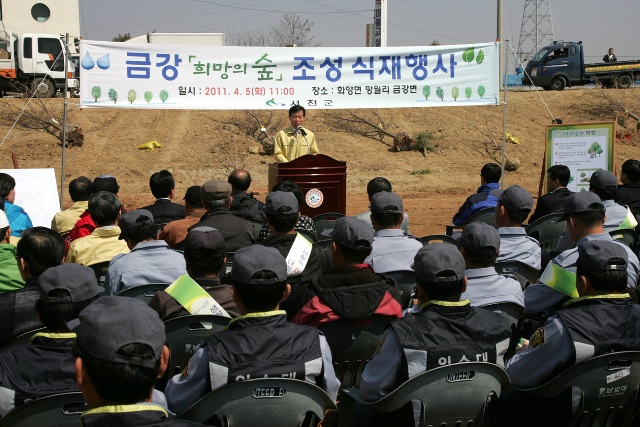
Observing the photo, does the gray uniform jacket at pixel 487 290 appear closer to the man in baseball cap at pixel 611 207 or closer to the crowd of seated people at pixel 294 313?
the crowd of seated people at pixel 294 313

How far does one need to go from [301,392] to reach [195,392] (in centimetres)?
44

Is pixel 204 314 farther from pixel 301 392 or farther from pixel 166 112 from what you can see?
pixel 166 112

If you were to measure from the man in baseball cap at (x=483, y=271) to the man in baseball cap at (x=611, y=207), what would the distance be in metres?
2.35

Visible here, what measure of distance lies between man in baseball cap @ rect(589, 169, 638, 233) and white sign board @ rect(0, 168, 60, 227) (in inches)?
243

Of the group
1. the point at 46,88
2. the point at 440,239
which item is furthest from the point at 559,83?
the point at 440,239

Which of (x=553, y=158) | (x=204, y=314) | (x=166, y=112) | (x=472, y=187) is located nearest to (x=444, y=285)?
(x=204, y=314)

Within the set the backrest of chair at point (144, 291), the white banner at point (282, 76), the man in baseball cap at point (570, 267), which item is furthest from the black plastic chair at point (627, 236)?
the white banner at point (282, 76)

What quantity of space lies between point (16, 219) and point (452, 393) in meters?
5.35

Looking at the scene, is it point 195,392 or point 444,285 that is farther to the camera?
point 444,285

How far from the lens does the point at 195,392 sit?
10.4 feet

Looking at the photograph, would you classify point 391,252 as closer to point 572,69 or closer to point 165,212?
point 165,212

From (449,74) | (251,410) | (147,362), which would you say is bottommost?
(251,410)

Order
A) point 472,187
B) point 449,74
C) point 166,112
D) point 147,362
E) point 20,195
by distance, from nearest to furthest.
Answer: point 147,362 < point 20,195 < point 449,74 < point 472,187 < point 166,112

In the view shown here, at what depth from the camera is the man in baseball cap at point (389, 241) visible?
5.46m
